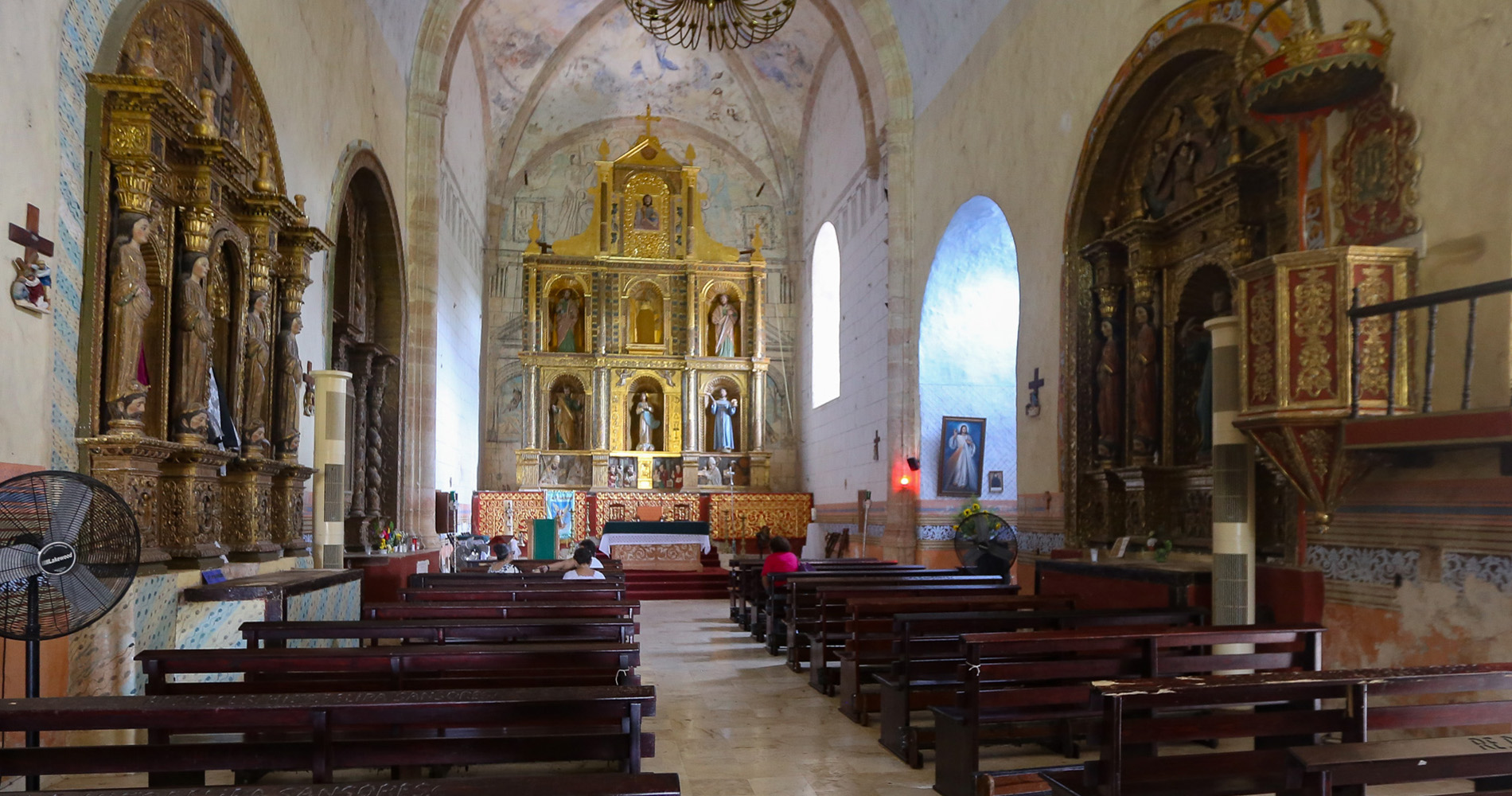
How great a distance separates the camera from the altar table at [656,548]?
16172 mm

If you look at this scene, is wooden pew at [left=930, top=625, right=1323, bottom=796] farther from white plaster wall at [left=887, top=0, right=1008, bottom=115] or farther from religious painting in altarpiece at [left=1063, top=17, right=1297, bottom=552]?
white plaster wall at [left=887, top=0, right=1008, bottom=115]

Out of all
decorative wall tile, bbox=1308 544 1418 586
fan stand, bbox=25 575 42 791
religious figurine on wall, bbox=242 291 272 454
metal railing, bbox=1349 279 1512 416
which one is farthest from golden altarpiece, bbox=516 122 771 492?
fan stand, bbox=25 575 42 791

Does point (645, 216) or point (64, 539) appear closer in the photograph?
point (64, 539)

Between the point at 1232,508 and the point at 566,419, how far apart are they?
1559 centimetres

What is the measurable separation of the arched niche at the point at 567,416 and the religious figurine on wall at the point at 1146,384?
12.9 m

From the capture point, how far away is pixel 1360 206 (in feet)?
19.2

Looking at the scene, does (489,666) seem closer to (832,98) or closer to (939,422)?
(939,422)

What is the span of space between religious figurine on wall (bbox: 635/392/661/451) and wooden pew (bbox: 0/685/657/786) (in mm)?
17059

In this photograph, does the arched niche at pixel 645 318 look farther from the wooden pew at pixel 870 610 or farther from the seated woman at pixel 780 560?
the wooden pew at pixel 870 610

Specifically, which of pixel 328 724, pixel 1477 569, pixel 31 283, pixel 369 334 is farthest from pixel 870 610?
pixel 369 334

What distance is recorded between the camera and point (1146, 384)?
866 cm

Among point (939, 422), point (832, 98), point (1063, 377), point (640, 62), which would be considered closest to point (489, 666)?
point (1063, 377)

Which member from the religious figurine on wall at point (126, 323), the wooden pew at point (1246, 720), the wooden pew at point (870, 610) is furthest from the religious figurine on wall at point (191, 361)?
the wooden pew at point (1246, 720)

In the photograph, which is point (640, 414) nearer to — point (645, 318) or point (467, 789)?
point (645, 318)
